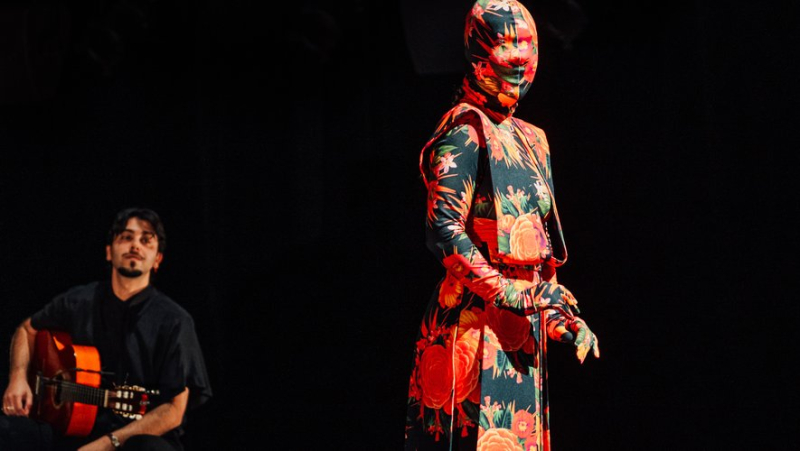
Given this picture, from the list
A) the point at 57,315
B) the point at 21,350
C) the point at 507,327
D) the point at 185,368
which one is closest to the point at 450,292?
the point at 507,327

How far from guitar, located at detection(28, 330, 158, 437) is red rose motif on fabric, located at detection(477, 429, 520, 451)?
5.31 feet

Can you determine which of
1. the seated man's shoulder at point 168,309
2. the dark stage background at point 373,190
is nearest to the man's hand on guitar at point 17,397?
the dark stage background at point 373,190

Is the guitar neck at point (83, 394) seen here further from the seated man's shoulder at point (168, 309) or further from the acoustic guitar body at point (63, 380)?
the seated man's shoulder at point (168, 309)

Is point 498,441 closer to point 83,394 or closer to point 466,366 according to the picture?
point 466,366

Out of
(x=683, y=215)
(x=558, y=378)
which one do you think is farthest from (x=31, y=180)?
(x=683, y=215)

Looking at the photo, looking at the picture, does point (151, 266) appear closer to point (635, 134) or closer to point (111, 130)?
point (111, 130)

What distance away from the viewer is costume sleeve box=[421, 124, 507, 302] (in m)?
2.39

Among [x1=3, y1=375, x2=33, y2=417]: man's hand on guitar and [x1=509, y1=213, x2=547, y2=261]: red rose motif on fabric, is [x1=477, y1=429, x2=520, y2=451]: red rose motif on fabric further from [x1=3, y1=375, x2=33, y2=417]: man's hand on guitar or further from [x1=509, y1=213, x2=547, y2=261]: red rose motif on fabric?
[x1=3, y1=375, x2=33, y2=417]: man's hand on guitar

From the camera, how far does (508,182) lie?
2488 mm

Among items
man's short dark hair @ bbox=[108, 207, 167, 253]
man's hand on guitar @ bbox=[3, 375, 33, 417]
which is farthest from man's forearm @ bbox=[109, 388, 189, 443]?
man's short dark hair @ bbox=[108, 207, 167, 253]

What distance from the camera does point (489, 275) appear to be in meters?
2.38

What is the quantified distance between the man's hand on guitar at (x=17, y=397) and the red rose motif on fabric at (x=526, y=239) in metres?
2.04

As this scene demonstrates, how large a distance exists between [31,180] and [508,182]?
229 cm

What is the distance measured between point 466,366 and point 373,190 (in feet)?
4.10
